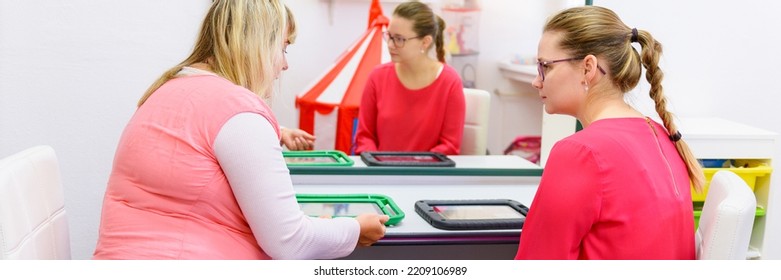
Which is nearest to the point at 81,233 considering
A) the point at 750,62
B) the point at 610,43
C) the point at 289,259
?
the point at 289,259

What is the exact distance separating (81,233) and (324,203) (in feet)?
2.81

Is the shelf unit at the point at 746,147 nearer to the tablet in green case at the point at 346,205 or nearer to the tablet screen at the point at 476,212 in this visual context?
the tablet screen at the point at 476,212

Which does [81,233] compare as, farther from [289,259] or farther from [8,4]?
[289,259]

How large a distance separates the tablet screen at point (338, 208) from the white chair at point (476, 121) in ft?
2.27

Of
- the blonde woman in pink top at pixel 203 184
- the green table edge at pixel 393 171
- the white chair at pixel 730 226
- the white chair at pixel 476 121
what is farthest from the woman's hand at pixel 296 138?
the white chair at pixel 730 226

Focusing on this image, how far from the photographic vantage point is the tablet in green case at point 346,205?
1.96 meters

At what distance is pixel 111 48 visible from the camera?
2354 mm

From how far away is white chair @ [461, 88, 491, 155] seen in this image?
2662mm

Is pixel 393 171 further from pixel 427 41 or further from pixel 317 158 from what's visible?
pixel 427 41

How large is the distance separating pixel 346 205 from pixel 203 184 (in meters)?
0.71

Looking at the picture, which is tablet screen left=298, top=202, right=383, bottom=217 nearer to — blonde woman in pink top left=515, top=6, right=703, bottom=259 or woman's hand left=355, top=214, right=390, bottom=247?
woman's hand left=355, top=214, right=390, bottom=247

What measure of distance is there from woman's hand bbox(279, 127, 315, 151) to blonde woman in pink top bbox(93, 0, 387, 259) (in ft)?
3.31

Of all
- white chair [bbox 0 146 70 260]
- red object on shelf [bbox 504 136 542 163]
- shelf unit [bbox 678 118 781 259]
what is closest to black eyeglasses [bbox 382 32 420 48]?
red object on shelf [bbox 504 136 542 163]

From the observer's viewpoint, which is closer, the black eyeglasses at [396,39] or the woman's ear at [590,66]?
the woman's ear at [590,66]
